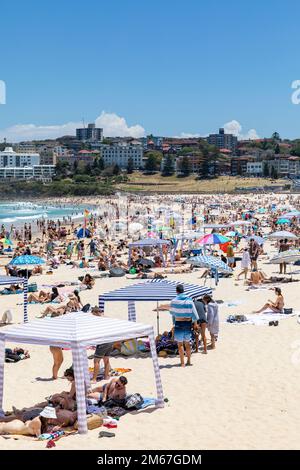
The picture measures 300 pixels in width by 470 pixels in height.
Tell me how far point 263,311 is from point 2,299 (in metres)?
6.64

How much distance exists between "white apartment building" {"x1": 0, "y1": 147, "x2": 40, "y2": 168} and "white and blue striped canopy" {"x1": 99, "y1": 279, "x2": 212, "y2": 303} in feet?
590

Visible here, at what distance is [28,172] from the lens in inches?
6668

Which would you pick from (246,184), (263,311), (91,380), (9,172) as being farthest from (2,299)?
(9,172)

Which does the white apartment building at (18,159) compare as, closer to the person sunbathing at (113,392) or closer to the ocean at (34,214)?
the ocean at (34,214)

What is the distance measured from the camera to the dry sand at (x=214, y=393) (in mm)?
6617

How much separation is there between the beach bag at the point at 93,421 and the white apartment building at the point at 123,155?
522 feet

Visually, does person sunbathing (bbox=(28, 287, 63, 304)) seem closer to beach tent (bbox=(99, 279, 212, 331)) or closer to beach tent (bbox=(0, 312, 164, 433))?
beach tent (bbox=(99, 279, 212, 331))

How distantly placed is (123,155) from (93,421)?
166 m

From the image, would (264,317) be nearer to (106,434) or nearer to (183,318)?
(183,318)

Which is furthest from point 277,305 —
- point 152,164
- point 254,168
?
point 254,168

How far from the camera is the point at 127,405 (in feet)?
25.1

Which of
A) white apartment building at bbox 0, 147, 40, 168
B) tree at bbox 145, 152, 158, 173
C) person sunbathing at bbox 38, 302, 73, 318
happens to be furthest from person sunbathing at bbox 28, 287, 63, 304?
white apartment building at bbox 0, 147, 40, 168

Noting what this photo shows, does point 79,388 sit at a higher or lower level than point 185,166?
lower
